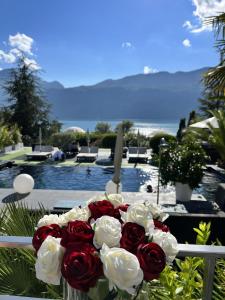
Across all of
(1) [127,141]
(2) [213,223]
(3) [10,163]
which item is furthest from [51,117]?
(2) [213,223]

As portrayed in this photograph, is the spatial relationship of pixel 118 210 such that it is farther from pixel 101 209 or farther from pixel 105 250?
pixel 105 250

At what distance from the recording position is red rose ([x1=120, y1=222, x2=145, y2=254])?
4.17ft

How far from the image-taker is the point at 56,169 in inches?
590

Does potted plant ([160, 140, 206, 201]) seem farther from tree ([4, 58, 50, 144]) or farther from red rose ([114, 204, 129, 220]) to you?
tree ([4, 58, 50, 144])

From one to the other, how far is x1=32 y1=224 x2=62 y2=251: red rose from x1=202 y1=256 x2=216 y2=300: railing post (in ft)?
2.21

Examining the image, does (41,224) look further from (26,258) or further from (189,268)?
(189,268)

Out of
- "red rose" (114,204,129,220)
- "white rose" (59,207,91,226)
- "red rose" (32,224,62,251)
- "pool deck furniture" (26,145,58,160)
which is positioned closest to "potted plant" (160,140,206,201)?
"red rose" (114,204,129,220)

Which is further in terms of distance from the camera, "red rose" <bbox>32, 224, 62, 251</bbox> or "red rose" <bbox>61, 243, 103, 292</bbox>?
"red rose" <bbox>32, 224, 62, 251</bbox>

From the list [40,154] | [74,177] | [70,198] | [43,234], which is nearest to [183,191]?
[70,198]

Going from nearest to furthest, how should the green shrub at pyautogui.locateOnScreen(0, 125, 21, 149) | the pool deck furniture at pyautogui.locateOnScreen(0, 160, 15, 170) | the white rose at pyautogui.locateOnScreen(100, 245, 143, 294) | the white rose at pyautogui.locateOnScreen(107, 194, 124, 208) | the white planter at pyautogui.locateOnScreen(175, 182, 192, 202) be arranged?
1. the white rose at pyautogui.locateOnScreen(100, 245, 143, 294)
2. the white rose at pyautogui.locateOnScreen(107, 194, 124, 208)
3. the white planter at pyautogui.locateOnScreen(175, 182, 192, 202)
4. the pool deck furniture at pyautogui.locateOnScreen(0, 160, 15, 170)
5. the green shrub at pyautogui.locateOnScreen(0, 125, 21, 149)

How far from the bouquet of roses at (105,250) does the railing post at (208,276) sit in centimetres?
28

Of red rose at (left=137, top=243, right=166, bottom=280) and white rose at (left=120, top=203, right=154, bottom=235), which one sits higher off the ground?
white rose at (left=120, top=203, right=154, bottom=235)

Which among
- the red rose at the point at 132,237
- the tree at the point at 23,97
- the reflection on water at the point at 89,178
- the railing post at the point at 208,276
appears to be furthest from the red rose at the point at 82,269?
the tree at the point at 23,97

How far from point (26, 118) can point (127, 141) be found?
12498 mm
